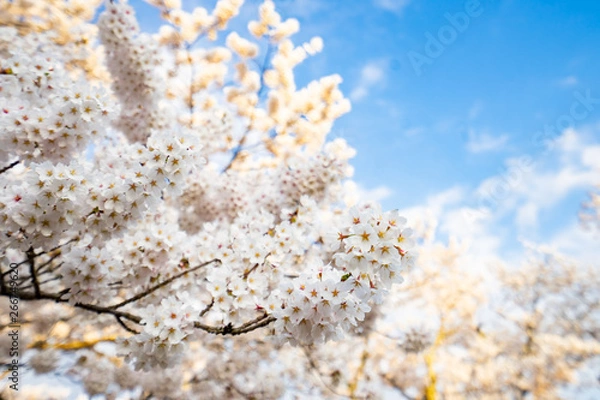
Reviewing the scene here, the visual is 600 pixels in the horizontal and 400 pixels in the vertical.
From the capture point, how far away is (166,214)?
4070 mm

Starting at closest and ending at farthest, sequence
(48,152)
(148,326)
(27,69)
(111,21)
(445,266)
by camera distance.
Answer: (148,326) < (48,152) < (27,69) < (111,21) < (445,266)

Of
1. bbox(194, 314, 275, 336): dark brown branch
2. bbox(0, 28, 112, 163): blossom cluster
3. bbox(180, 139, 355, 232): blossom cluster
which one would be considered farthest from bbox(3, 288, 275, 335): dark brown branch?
bbox(180, 139, 355, 232): blossom cluster

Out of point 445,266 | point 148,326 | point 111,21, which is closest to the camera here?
point 148,326

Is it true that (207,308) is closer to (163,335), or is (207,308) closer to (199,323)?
(199,323)

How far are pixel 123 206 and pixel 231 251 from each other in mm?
937

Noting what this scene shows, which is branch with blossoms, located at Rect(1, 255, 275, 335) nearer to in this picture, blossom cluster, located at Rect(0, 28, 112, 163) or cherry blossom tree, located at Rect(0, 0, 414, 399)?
cherry blossom tree, located at Rect(0, 0, 414, 399)

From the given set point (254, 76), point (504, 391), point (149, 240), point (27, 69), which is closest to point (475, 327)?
point (504, 391)

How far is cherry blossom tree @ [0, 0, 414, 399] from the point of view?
1968 mm

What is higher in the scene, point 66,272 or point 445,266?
point 445,266

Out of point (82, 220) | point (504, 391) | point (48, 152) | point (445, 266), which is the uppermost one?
point (445, 266)

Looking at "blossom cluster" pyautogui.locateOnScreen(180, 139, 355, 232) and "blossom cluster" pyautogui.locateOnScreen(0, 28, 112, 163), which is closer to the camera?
"blossom cluster" pyautogui.locateOnScreen(0, 28, 112, 163)

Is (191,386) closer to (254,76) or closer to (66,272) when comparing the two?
(66,272)

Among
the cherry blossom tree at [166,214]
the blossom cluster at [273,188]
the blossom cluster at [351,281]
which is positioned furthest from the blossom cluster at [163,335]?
the blossom cluster at [273,188]

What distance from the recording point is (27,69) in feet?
8.67
